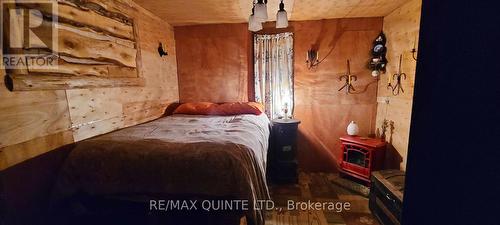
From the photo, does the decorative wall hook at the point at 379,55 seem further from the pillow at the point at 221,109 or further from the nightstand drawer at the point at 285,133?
the pillow at the point at 221,109

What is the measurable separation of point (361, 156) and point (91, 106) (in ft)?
9.86

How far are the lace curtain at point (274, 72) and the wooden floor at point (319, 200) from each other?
39.7 inches

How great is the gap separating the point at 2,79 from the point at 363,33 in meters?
3.56

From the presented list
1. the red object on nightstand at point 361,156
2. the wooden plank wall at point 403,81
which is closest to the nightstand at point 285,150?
the red object on nightstand at point 361,156

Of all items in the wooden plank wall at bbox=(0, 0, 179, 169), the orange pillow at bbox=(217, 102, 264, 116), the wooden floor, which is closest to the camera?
the wooden plank wall at bbox=(0, 0, 179, 169)

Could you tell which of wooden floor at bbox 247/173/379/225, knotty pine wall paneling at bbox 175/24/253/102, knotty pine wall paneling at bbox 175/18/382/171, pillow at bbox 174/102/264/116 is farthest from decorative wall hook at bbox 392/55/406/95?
knotty pine wall paneling at bbox 175/24/253/102

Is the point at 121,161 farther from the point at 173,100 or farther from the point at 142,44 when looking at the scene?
the point at 173,100

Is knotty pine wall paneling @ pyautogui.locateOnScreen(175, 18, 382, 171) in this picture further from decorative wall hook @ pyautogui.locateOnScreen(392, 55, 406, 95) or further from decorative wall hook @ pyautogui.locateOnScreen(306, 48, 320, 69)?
decorative wall hook @ pyautogui.locateOnScreen(392, 55, 406, 95)

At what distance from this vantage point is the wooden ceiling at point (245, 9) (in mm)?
2475

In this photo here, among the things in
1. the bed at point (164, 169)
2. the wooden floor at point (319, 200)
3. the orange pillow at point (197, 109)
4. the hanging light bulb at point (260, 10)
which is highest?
the hanging light bulb at point (260, 10)

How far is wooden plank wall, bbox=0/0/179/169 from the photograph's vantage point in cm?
137

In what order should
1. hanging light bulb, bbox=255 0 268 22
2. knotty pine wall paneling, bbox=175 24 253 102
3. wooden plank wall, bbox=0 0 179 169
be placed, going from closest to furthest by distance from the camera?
wooden plank wall, bbox=0 0 179 169 → hanging light bulb, bbox=255 0 268 22 → knotty pine wall paneling, bbox=175 24 253 102

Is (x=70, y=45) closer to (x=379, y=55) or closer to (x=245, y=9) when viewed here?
(x=245, y=9)

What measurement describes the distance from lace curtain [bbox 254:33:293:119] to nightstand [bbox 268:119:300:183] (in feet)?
1.48
